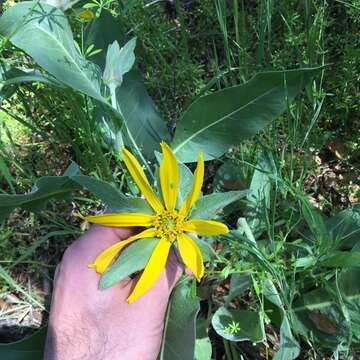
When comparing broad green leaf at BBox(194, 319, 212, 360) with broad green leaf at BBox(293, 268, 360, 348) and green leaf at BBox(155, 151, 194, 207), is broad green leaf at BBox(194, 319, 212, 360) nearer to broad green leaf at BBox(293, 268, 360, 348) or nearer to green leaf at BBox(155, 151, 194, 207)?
broad green leaf at BBox(293, 268, 360, 348)

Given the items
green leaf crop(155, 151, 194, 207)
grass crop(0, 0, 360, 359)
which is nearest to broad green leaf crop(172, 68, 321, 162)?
grass crop(0, 0, 360, 359)

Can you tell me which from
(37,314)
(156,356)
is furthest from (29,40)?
(37,314)

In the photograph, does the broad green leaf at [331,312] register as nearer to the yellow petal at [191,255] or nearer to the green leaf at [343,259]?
the green leaf at [343,259]

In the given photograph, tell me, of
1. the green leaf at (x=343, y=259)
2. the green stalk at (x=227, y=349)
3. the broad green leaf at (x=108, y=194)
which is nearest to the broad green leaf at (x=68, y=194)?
the broad green leaf at (x=108, y=194)

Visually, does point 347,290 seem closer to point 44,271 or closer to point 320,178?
point 320,178

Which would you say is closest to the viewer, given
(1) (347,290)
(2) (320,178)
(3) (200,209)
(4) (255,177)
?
(3) (200,209)

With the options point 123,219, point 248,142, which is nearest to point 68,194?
point 123,219
